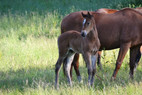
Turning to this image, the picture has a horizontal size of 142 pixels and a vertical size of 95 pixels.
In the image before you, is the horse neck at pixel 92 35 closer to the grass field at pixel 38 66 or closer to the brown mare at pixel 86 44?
the brown mare at pixel 86 44

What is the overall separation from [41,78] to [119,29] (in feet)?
7.60

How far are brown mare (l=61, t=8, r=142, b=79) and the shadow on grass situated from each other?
0.30 m

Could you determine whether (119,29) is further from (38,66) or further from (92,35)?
(38,66)

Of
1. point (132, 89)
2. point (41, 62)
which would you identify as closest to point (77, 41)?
point (132, 89)

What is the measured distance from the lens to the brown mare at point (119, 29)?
819 centimetres

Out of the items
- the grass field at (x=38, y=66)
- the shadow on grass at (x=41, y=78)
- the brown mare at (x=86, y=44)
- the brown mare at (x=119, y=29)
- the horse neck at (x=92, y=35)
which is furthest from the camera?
the brown mare at (x=119, y=29)

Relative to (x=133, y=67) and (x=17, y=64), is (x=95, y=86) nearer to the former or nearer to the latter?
(x=133, y=67)

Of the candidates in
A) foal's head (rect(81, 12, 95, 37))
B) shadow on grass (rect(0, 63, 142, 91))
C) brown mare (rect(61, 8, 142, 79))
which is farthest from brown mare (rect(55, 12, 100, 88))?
brown mare (rect(61, 8, 142, 79))

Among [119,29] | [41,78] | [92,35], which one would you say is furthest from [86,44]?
[41,78]

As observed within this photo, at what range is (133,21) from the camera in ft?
27.2

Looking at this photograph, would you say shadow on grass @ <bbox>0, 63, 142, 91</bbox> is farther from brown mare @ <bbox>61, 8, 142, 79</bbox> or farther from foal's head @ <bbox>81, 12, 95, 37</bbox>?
foal's head @ <bbox>81, 12, 95, 37</bbox>

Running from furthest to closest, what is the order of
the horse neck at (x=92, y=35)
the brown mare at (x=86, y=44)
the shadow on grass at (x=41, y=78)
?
the shadow on grass at (x=41, y=78)
the horse neck at (x=92, y=35)
the brown mare at (x=86, y=44)

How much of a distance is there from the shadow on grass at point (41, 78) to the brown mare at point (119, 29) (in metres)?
0.30

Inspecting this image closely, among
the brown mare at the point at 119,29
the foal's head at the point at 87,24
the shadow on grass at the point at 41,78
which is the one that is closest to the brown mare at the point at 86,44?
the foal's head at the point at 87,24
